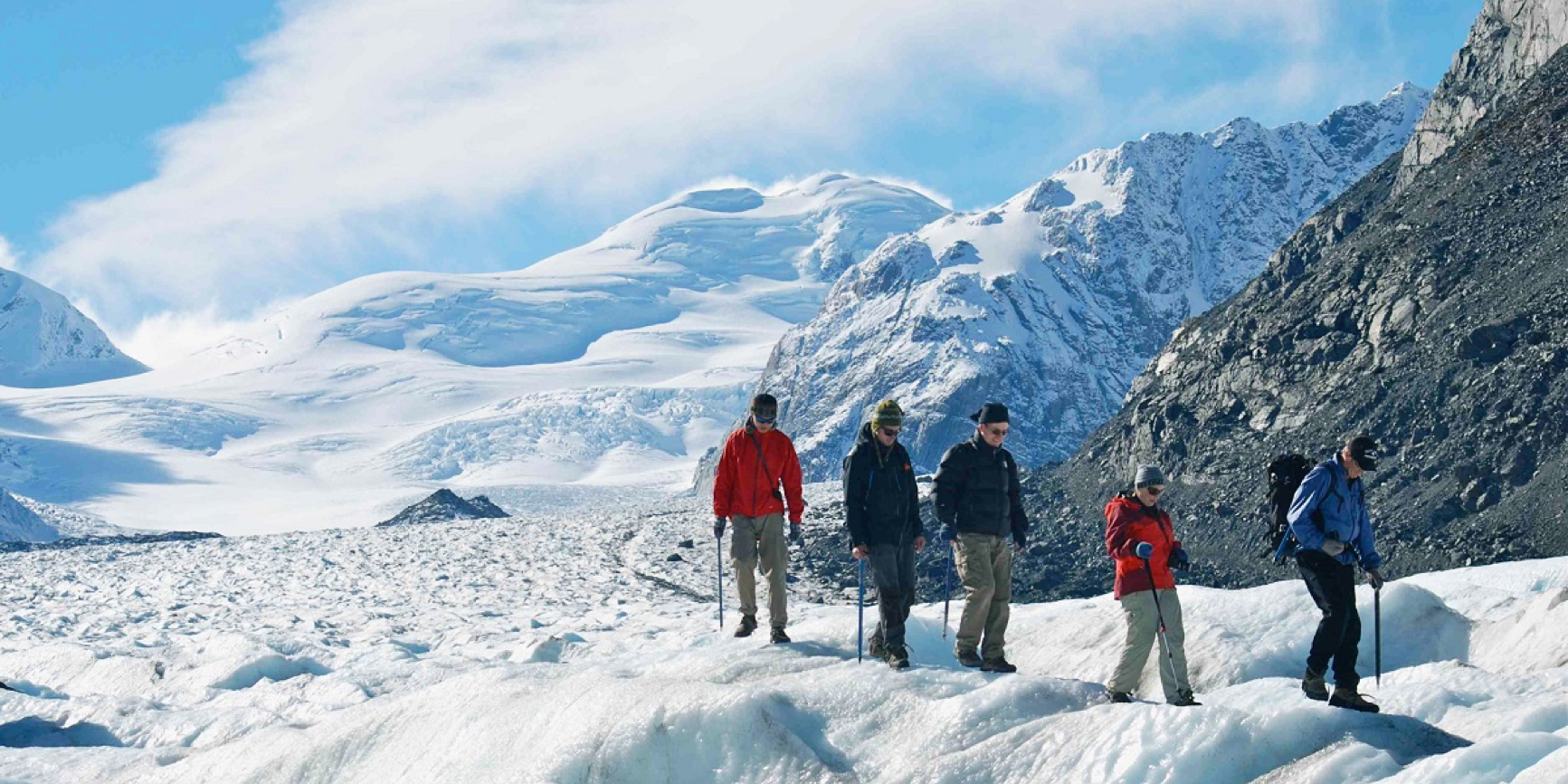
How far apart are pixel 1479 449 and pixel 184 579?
4438 cm

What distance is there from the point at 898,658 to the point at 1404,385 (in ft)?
165

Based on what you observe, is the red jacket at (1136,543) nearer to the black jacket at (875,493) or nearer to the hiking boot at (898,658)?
the hiking boot at (898,658)

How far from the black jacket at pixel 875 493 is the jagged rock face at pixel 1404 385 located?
3532 centimetres

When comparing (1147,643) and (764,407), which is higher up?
(764,407)

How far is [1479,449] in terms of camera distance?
162 ft

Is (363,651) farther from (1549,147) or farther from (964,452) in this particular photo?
(1549,147)

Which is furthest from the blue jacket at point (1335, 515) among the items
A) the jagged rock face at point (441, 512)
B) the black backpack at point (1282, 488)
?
the jagged rock face at point (441, 512)

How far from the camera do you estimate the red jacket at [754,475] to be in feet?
A: 45.6

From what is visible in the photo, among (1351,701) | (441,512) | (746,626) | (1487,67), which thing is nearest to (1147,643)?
(1351,701)

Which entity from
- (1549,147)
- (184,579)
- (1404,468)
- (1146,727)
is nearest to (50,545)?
(184,579)

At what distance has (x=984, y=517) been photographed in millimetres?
12125

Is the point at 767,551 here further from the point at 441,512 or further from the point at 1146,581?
the point at 441,512

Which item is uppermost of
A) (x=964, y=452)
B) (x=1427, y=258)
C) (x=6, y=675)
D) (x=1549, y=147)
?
(x=1549, y=147)

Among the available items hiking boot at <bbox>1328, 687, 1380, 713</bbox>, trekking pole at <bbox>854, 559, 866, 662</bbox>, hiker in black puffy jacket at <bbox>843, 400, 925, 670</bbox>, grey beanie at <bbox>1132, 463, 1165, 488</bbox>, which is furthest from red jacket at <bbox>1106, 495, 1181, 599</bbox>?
trekking pole at <bbox>854, 559, 866, 662</bbox>
